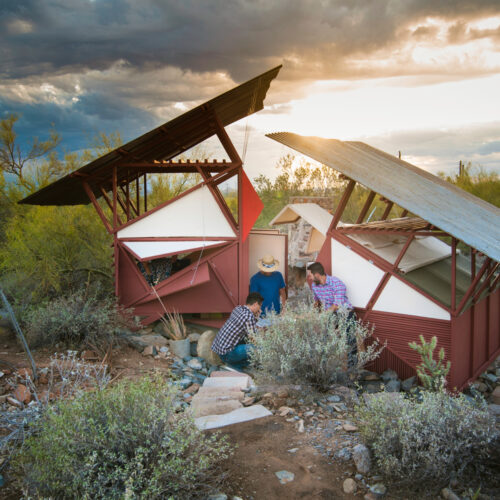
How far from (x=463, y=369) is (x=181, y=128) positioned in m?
6.20

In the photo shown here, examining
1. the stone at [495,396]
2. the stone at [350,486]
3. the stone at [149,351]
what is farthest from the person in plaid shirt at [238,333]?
the stone at [495,396]

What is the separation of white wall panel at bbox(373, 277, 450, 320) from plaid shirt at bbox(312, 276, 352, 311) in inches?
21.2

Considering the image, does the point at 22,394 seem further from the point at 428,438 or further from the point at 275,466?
the point at 428,438

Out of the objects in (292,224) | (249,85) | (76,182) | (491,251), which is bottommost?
(292,224)

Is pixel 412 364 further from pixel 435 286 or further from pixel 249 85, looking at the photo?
pixel 249 85

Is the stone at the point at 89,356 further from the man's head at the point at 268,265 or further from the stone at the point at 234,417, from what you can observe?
the man's head at the point at 268,265

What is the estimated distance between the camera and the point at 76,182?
8.78 metres

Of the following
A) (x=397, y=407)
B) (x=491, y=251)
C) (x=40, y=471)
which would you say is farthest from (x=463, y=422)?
(x=40, y=471)

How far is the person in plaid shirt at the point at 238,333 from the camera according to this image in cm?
704

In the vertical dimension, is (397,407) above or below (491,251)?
below

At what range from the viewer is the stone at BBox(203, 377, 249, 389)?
5586mm

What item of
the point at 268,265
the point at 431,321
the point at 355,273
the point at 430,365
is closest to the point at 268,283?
the point at 268,265

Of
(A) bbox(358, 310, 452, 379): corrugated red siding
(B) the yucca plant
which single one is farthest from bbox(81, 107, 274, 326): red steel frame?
(A) bbox(358, 310, 452, 379): corrugated red siding

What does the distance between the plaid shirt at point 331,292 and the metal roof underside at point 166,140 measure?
11.3 ft
